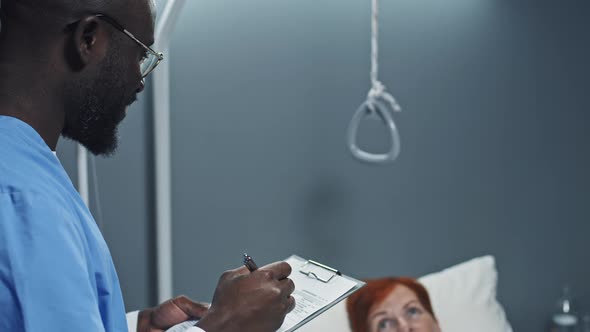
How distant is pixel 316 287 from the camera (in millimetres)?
1057

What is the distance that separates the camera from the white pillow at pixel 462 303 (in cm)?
160

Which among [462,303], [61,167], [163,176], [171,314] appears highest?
[61,167]

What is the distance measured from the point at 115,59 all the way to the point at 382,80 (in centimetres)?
100

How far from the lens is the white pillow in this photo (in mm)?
1602

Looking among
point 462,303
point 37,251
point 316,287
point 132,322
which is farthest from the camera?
point 462,303

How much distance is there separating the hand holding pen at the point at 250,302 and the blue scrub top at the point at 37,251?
0.54 feet

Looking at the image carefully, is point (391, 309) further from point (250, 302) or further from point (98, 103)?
point (98, 103)

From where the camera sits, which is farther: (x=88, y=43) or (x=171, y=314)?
(x=171, y=314)

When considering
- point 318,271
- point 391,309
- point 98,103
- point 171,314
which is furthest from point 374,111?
point 98,103

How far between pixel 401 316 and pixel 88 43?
1.04 meters

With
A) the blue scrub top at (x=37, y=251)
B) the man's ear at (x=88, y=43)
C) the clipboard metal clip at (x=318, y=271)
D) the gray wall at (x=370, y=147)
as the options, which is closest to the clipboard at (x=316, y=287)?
the clipboard metal clip at (x=318, y=271)

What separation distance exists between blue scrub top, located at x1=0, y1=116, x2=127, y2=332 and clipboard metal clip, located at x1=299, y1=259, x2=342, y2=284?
394 mm

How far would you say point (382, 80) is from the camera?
1751 millimetres

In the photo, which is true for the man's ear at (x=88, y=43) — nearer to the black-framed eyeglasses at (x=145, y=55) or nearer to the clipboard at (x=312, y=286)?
the black-framed eyeglasses at (x=145, y=55)
